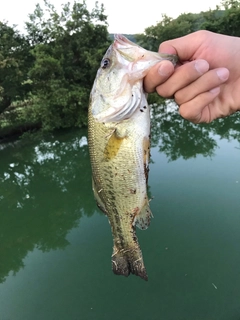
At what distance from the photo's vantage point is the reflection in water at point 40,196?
6836 millimetres

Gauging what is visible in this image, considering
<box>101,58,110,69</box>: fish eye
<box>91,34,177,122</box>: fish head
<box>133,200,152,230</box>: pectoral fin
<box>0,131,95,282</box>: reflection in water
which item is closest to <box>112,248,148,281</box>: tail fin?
<box>133,200,152,230</box>: pectoral fin

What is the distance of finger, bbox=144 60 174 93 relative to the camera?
4.49 feet

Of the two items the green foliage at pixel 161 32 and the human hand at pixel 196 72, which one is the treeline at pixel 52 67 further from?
the human hand at pixel 196 72

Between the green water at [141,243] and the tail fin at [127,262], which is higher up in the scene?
the tail fin at [127,262]

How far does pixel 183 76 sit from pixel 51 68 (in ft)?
43.2

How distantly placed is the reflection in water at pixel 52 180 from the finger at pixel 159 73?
5.61 m

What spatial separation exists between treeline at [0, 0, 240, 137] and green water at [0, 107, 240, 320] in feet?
15.8

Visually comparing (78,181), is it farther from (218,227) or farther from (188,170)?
(218,227)

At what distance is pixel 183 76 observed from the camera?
4.73 feet

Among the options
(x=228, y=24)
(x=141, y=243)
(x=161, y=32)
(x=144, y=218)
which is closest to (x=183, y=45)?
(x=144, y=218)

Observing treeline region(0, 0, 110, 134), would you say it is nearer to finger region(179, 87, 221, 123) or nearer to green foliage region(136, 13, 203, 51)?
green foliage region(136, 13, 203, 51)

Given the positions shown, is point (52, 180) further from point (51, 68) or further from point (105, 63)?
point (105, 63)

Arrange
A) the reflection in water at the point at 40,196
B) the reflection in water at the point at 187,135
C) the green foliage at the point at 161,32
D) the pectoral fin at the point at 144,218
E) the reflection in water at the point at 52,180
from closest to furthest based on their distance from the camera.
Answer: the pectoral fin at the point at 144,218 → the reflection in water at the point at 40,196 → the reflection in water at the point at 52,180 → the reflection in water at the point at 187,135 → the green foliage at the point at 161,32

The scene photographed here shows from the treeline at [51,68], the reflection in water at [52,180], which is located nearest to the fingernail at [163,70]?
the reflection in water at [52,180]
